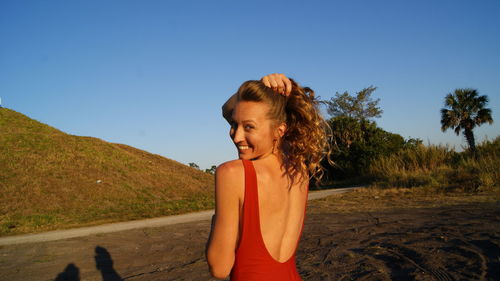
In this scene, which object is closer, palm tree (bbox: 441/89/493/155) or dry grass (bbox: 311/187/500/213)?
dry grass (bbox: 311/187/500/213)

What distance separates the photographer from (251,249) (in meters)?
1.34

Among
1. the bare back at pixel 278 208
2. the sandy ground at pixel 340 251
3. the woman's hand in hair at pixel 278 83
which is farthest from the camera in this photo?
the sandy ground at pixel 340 251

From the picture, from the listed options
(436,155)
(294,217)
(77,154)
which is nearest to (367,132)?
(436,155)

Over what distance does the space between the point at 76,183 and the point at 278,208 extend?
1999cm

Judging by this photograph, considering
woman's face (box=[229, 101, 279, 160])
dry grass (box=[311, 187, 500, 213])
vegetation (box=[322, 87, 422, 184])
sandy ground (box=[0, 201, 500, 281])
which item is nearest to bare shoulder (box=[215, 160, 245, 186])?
woman's face (box=[229, 101, 279, 160])

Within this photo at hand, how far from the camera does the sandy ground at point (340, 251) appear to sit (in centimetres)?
418

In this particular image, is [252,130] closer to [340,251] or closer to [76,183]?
[340,251]

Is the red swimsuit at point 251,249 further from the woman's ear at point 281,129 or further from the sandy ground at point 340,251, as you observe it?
the sandy ground at point 340,251

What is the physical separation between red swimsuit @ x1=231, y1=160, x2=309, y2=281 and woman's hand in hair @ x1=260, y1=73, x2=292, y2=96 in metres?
0.44

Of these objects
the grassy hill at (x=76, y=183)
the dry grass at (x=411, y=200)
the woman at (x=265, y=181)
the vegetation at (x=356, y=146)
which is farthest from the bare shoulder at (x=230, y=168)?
the vegetation at (x=356, y=146)

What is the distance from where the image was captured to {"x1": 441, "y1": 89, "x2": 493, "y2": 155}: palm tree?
2464 cm

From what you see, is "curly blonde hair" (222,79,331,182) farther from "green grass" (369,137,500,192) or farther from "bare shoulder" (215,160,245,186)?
"green grass" (369,137,500,192)

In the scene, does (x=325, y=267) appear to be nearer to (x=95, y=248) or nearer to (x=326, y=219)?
(x=326, y=219)

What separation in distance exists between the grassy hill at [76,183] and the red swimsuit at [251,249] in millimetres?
10877
